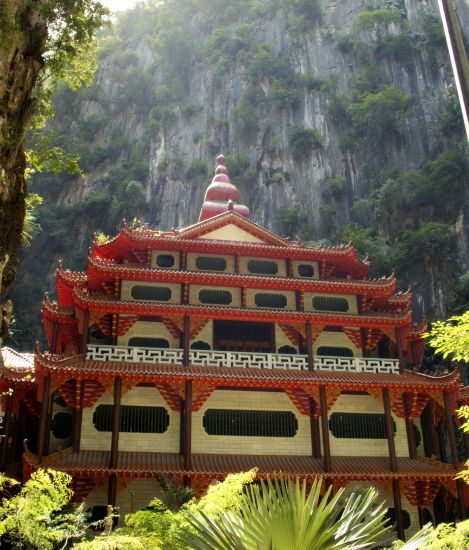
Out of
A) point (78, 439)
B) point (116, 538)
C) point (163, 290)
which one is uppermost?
point (163, 290)

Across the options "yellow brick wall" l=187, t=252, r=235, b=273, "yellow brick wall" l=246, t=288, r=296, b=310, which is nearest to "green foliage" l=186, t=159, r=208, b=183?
"yellow brick wall" l=187, t=252, r=235, b=273

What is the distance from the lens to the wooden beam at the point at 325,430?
72.3 feet

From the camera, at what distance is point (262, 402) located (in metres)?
23.7

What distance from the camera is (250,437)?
2311 centimetres

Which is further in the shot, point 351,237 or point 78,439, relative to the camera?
point 351,237

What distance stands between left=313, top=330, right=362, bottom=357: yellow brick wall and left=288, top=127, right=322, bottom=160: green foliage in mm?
33986

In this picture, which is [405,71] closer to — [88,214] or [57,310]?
[88,214]

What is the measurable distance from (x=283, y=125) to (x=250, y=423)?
140ft

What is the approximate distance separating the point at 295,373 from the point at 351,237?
25.6 meters

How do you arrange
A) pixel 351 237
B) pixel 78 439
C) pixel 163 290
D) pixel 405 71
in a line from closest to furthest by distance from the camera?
pixel 78 439 → pixel 163 290 → pixel 351 237 → pixel 405 71

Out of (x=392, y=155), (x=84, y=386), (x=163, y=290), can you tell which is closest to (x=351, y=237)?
(x=392, y=155)

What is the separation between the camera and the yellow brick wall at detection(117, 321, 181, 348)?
2503 centimetres

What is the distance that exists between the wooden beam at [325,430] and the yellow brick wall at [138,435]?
5.28 m

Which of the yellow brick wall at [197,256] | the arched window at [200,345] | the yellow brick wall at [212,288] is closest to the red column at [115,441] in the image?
the arched window at [200,345]
